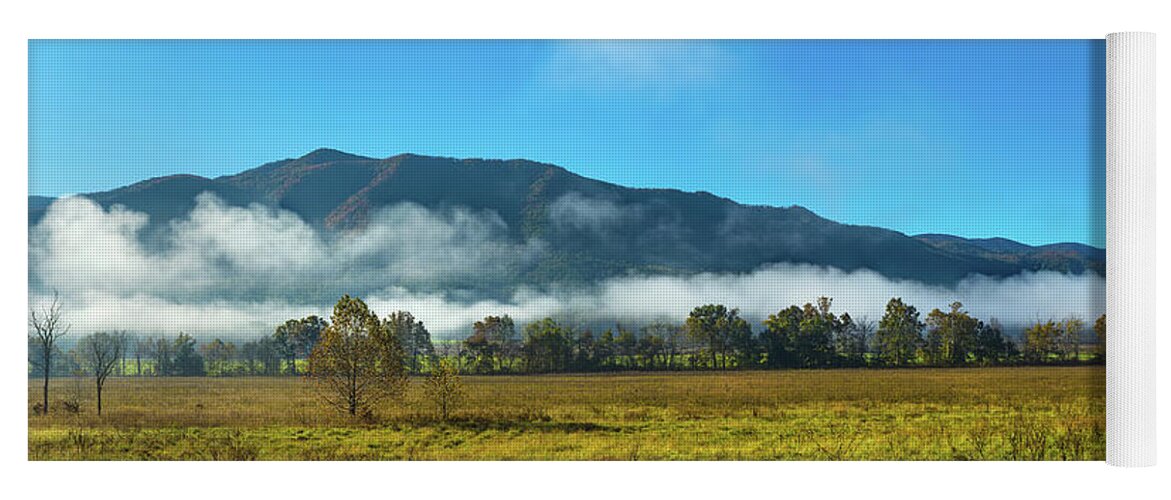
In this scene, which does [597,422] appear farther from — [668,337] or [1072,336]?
[1072,336]

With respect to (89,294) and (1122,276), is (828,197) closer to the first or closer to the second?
(1122,276)

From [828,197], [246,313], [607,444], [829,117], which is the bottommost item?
[607,444]

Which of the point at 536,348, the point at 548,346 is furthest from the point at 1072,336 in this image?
the point at 536,348

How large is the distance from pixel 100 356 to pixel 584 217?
4.76 m

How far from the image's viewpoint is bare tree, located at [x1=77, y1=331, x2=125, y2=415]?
28.7 feet

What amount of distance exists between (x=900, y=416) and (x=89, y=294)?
7.73 m

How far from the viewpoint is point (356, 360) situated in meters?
8.92

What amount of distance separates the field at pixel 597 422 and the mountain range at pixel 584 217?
112cm

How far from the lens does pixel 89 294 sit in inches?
343

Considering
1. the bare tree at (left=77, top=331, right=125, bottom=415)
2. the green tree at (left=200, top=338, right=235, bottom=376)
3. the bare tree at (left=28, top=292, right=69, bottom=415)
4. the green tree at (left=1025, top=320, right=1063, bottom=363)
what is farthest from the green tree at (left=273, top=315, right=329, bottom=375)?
the green tree at (left=1025, top=320, right=1063, bottom=363)

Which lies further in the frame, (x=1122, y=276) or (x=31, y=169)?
(x=31, y=169)

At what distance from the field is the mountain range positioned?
1.12 metres

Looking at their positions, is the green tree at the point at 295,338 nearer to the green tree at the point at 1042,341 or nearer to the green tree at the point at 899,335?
the green tree at the point at 899,335

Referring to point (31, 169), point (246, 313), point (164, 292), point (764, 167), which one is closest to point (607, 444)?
point (764, 167)
